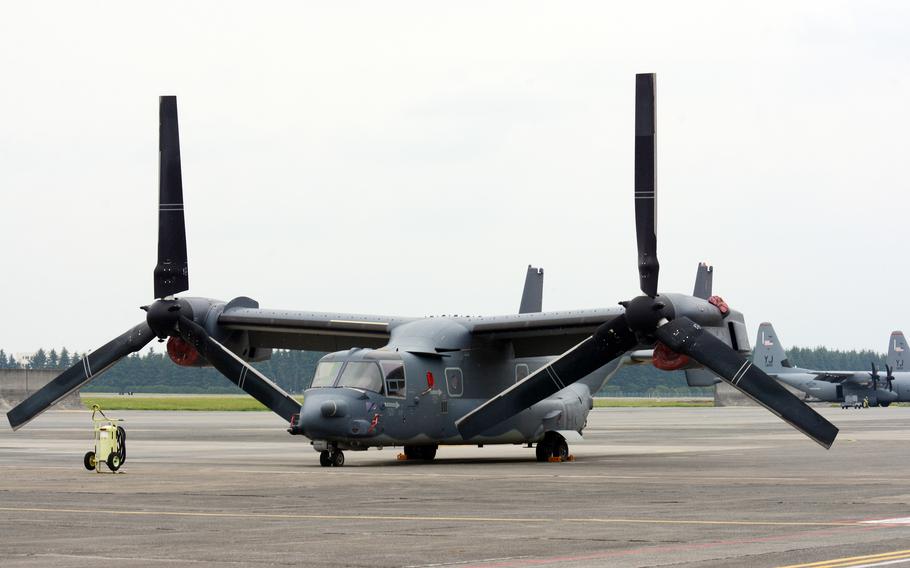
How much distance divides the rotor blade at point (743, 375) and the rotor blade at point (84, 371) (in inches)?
545

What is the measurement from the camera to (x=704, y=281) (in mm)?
43281

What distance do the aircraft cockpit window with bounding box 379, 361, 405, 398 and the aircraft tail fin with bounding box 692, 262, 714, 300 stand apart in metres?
13.8

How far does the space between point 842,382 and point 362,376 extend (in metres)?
96.4

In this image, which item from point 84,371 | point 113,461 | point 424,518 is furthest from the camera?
point 84,371

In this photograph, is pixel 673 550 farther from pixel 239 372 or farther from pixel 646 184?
pixel 239 372

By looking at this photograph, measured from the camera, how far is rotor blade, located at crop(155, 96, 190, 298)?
34781mm

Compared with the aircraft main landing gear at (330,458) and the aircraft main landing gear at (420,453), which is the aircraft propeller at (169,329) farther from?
the aircraft main landing gear at (420,453)

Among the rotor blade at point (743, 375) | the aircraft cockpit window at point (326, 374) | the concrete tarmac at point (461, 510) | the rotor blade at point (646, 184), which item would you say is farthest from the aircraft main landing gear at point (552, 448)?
the aircraft cockpit window at point (326, 374)

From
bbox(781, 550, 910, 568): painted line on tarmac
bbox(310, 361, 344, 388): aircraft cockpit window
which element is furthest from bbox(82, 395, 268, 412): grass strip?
bbox(781, 550, 910, 568): painted line on tarmac

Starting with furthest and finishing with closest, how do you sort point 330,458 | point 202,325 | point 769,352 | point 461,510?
point 769,352 < point 202,325 < point 330,458 < point 461,510

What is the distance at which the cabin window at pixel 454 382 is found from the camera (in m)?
34.1

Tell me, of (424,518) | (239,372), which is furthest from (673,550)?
(239,372)

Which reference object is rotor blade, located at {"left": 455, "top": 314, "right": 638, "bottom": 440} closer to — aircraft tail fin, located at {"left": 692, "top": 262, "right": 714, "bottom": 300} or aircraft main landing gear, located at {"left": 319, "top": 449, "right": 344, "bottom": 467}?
aircraft main landing gear, located at {"left": 319, "top": 449, "right": 344, "bottom": 467}

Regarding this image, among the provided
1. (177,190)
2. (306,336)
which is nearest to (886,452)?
(306,336)
